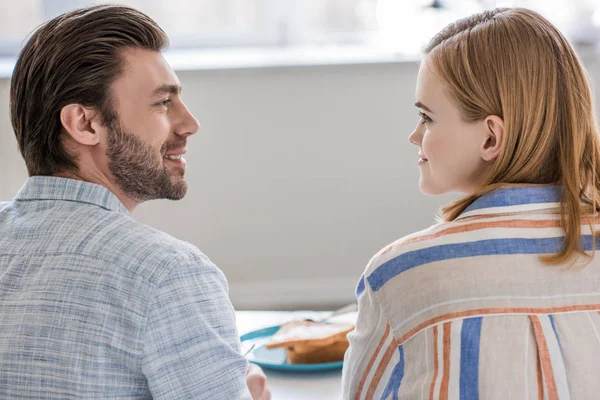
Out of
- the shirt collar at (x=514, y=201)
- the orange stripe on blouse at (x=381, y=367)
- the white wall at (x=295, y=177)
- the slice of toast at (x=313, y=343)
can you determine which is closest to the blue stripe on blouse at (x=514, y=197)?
the shirt collar at (x=514, y=201)

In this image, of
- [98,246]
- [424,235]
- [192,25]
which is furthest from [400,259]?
[192,25]

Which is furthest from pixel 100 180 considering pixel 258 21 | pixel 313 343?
pixel 258 21

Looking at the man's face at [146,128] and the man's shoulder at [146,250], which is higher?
the man's face at [146,128]

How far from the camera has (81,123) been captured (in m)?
1.28

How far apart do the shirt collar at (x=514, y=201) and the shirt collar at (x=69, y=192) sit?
0.53 meters

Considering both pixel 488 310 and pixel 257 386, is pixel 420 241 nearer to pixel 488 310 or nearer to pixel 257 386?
pixel 488 310

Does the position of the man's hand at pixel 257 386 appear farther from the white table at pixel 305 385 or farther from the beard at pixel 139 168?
the beard at pixel 139 168

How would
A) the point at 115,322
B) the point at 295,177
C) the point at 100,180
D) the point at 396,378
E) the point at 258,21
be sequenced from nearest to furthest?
the point at 115,322 < the point at 396,378 < the point at 100,180 < the point at 295,177 < the point at 258,21

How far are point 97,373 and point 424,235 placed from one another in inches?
19.4

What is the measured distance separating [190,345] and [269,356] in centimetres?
34

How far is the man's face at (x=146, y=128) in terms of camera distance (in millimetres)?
1329

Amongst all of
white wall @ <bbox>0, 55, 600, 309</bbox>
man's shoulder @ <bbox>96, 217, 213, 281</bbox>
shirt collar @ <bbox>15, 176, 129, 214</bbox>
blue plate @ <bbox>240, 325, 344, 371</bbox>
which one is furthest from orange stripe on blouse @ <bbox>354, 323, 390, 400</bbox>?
white wall @ <bbox>0, 55, 600, 309</bbox>

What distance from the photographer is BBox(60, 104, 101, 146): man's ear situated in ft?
4.17

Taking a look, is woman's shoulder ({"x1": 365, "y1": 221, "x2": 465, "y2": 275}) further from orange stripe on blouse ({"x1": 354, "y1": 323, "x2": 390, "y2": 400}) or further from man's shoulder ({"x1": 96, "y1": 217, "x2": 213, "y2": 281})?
man's shoulder ({"x1": 96, "y1": 217, "x2": 213, "y2": 281})
